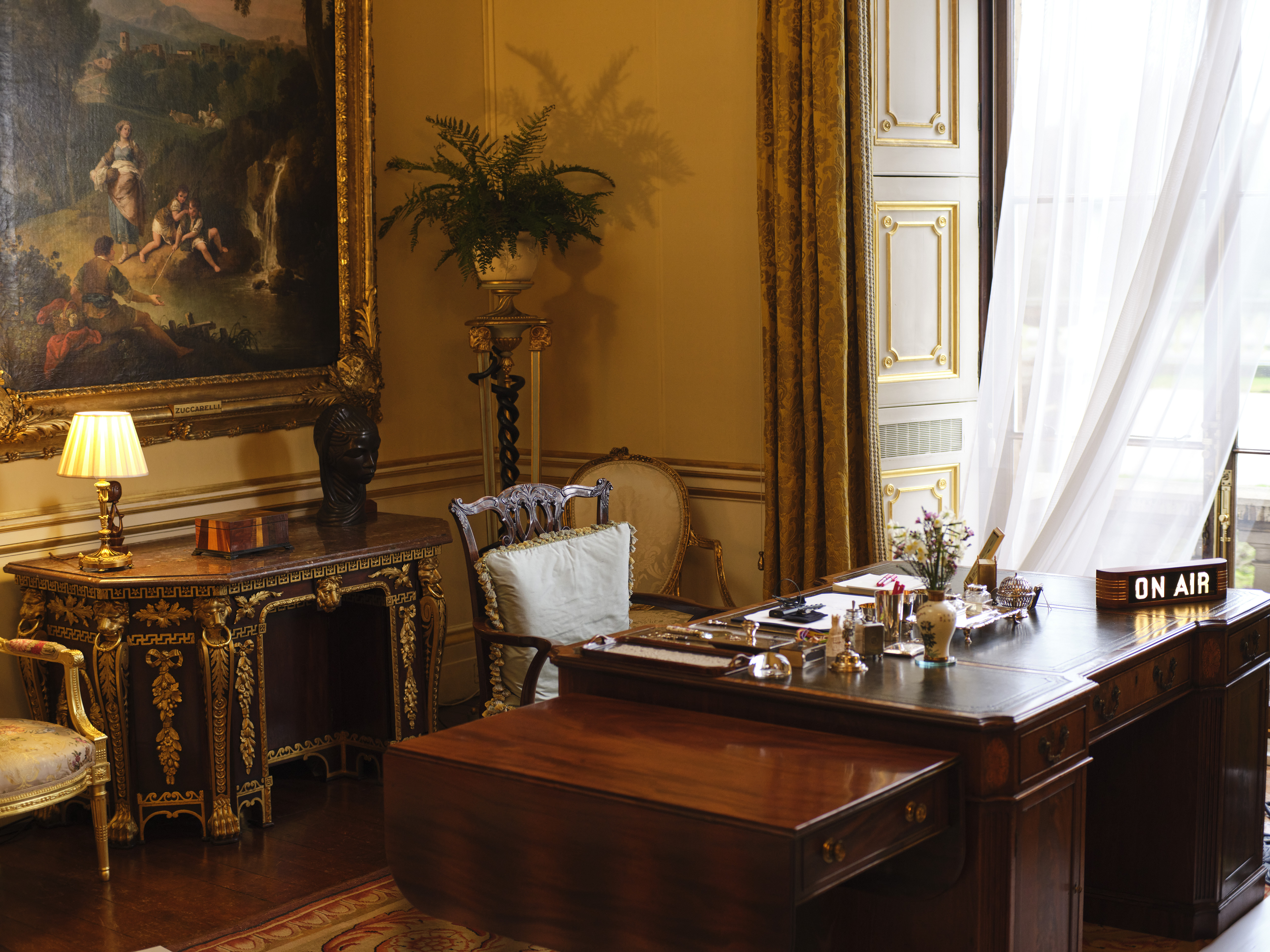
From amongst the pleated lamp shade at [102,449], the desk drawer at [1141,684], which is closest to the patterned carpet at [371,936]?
the desk drawer at [1141,684]

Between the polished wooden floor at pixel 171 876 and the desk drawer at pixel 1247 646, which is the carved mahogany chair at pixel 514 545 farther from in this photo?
the desk drawer at pixel 1247 646

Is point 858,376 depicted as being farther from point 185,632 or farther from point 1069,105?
point 185,632

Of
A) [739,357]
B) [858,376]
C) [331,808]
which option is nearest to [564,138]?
[739,357]

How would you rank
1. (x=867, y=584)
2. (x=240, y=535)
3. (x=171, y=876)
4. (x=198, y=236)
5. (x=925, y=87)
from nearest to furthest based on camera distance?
(x=867, y=584) → (x=171, y=876) → (x=240, y=535) → (x=198, y=236) → (x=925, y=87)

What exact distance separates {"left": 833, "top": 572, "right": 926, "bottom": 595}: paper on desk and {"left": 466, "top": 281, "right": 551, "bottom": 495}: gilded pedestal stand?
6.28 feet

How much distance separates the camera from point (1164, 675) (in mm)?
3111

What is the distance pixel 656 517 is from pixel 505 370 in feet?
2.82

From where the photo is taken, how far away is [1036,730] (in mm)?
2518

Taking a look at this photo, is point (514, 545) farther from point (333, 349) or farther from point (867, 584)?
point (333, 349)

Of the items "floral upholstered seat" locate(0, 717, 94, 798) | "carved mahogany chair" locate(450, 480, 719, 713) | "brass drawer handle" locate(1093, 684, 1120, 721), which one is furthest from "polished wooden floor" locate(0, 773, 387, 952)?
"brass drawer handle" locate(1093, 684, 1120, 721)

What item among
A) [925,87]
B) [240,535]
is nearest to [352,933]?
[240,535]

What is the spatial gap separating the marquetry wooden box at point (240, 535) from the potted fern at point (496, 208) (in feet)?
4.59

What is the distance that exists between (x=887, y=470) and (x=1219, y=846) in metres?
1.92

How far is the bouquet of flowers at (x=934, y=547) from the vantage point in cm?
312
